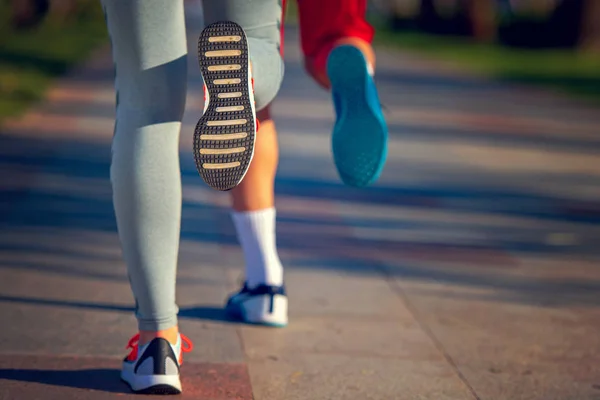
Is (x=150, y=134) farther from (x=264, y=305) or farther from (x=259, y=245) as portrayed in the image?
(x=264, y=305)

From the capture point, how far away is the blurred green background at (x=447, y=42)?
591 inches

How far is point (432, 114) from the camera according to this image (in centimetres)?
1112

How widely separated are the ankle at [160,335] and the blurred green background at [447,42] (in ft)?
22.2

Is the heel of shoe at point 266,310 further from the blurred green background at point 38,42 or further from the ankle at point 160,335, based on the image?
the blurred green background at point 38,42

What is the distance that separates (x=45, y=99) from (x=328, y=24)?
7.97 metres

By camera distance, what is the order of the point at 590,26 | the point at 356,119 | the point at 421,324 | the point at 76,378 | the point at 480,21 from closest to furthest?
the point at 76,378, the point at 356,119, the point at 421,324, the point at 590,26, the point at 480,21

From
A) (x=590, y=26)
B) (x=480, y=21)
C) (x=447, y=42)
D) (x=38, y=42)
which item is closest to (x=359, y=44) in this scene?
(x=38, y=42)

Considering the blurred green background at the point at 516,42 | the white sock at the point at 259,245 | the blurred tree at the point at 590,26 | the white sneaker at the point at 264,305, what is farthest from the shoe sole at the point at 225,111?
the blurred tree at the point at 590,26

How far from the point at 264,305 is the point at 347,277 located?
895 mm

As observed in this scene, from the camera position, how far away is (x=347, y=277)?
181 inches

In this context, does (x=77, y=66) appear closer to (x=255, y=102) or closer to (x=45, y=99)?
(x=45, y=99)

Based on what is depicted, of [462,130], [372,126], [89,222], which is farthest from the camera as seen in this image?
[462,130]

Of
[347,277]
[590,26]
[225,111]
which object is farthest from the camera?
[590,26]

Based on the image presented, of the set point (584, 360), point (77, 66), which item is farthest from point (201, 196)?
point (77, 66)
